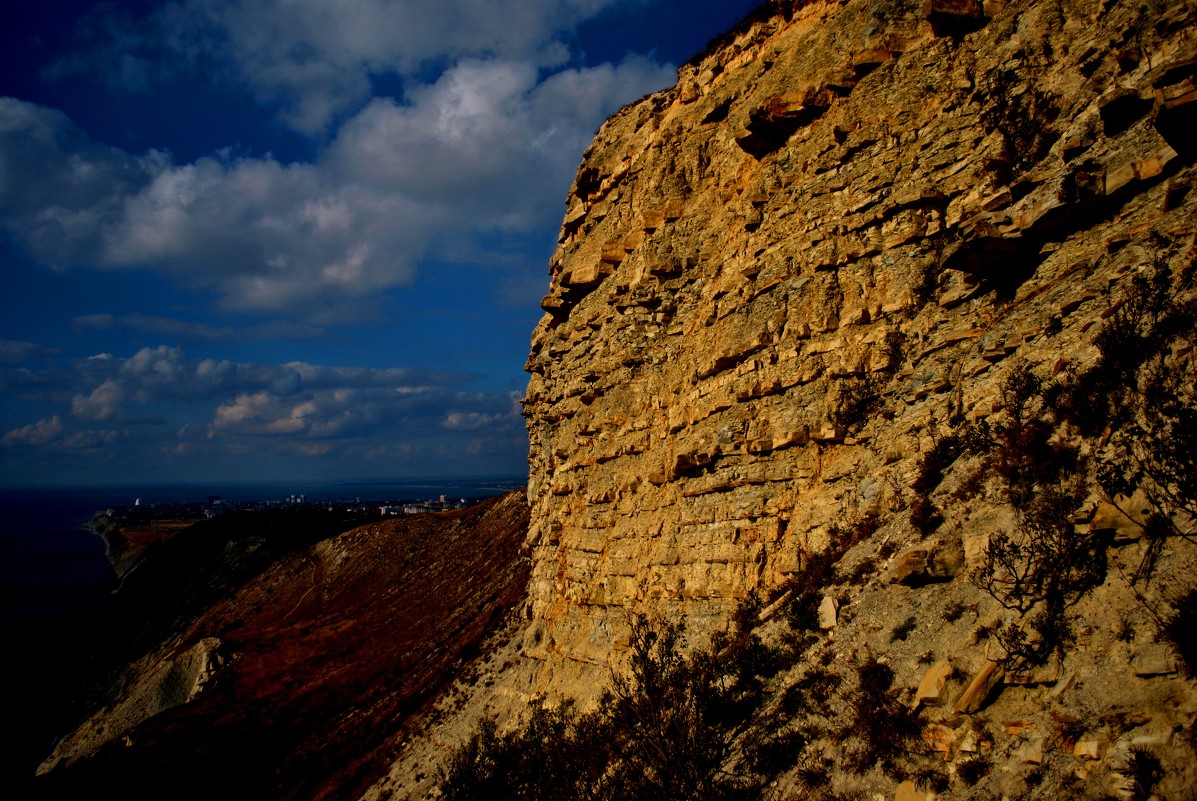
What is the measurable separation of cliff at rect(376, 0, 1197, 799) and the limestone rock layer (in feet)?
0.21

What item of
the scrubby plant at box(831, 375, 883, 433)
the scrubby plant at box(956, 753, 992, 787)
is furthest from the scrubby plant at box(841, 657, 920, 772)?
the scrubby plant at box(831, 375, 883, 433)

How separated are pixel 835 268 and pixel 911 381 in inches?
135

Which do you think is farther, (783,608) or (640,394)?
(640,394)

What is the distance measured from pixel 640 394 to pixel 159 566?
85.9 m

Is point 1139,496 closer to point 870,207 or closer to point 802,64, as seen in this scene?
point 870,207

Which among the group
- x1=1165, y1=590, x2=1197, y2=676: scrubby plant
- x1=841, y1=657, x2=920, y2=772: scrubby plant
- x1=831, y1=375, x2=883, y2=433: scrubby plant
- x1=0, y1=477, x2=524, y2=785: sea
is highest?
x1=831, y1=375, x2=883, y2=433: scrubby plant

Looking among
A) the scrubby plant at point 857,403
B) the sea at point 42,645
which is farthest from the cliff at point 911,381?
the sea at point 42,645

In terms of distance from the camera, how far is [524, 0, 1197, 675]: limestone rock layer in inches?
359

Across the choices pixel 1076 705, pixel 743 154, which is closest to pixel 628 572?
pixel 1076 705

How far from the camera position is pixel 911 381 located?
37.9ft

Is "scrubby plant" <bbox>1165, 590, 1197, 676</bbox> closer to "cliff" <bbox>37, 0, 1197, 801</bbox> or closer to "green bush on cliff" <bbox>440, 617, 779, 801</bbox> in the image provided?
"cliff" <bbox>37, 0, 1197, 801</bbox>

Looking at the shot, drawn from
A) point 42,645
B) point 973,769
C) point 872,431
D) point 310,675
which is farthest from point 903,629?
point 42,645

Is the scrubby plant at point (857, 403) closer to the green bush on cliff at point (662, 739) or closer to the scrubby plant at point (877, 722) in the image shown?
the green bush on cliff at point (662, 739)

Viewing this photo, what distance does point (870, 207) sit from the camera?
1318cm
